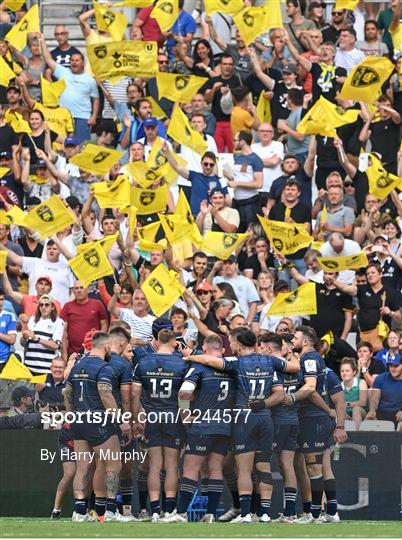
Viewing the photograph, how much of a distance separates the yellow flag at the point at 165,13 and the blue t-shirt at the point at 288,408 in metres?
8.58

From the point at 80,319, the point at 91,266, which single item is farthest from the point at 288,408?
the point at 80,319

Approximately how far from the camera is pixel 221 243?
23.6 metres

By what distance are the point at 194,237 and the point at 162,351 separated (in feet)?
15.2

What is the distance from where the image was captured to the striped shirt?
22.7 metres

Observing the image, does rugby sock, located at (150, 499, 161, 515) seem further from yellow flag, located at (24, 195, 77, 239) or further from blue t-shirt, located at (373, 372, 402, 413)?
yellow flag, located at (24, 195, 77, 239)

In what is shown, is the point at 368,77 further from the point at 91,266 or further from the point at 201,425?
the point at 201,425

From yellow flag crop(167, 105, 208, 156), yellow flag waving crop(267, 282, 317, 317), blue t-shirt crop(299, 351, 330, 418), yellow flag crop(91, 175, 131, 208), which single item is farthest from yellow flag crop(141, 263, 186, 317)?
yellow flag crop(167, 105, 208, 156)

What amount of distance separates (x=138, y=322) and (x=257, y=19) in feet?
17.9

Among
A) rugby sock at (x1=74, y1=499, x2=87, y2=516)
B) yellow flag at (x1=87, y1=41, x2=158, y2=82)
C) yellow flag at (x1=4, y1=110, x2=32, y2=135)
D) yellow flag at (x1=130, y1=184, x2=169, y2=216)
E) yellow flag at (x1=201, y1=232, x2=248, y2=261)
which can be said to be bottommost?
rugby sock at (x1=74, y1=499, x2=87, y2=516)

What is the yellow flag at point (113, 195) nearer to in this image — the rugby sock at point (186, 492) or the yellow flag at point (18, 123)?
the yellow flag at point (18, 123)

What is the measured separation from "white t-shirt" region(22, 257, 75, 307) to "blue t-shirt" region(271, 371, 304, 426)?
490 cm

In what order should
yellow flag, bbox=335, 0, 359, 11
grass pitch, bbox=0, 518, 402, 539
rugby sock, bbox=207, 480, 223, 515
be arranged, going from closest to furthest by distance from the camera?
grass pitch, bbox=0, 518, 402, 539
rugby sock, bbox=207, 480, 223, 515
yellow flag, bbox=335, 0, 359, 11

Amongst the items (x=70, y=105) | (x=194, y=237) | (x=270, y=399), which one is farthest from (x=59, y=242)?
(x=270, y=399)

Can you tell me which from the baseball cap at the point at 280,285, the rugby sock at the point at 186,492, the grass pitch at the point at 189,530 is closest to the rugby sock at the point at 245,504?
the grass pitch at the point at 189,530
